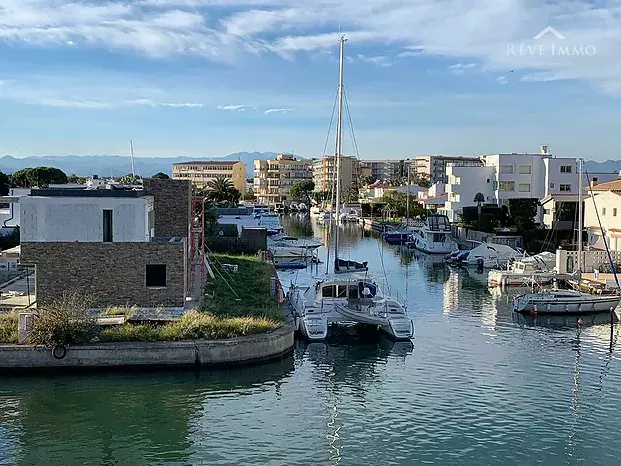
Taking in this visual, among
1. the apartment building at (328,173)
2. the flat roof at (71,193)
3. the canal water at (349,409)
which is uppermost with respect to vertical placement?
the apartment building at (328,173)

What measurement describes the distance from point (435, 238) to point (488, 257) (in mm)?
13386

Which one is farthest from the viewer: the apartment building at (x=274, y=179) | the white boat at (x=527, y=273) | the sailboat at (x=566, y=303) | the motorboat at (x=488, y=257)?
the apartment building at (x=274, y=179)

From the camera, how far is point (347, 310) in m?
32.9

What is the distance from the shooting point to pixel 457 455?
1972 centimetres

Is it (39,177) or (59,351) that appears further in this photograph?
(39,177)

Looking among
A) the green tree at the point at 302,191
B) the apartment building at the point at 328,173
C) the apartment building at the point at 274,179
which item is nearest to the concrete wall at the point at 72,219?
the apartment building at the point at 328,173

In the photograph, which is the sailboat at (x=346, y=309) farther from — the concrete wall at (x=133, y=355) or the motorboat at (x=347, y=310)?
the concrete wall at (x=133, y=355)

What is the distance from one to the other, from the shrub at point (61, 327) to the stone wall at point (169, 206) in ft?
40.3

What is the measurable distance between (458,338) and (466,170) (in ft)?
216

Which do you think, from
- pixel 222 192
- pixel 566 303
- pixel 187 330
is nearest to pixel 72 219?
pixel 187 330

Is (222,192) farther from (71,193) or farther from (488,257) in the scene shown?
(71,193)

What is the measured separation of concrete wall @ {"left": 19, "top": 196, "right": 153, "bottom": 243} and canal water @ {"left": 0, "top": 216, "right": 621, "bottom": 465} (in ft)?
23.1

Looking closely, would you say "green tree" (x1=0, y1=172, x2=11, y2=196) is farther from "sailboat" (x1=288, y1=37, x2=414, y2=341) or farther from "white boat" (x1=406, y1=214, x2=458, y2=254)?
"sailboat" (x1=288, y1=37, x2=414, y2=341)

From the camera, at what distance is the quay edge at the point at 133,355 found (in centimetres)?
2534
